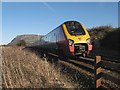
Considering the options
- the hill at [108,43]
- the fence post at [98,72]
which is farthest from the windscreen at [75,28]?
the fence post at [98,72]

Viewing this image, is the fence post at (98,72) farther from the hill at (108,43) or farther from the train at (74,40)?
the hill at (108,43)

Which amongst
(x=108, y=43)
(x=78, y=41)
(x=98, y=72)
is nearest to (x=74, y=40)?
(x=78, y=41)

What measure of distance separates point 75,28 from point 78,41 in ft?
5.02

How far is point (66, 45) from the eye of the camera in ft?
58.6

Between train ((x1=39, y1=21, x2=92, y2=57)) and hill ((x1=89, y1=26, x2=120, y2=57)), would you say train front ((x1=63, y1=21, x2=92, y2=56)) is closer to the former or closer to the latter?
train ((x1=39, y1=21, x2=92, y2=57))

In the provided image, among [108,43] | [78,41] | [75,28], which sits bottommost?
[108,43]

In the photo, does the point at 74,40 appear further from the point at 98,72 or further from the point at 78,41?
the point at 98,72

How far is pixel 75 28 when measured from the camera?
1878 centimetres

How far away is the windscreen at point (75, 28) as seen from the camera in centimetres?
1834

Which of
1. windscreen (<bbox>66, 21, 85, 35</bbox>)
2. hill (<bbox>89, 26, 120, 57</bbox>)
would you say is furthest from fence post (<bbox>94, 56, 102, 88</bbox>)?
hill (<bbox>89, 26, 120, 57</bbox>)

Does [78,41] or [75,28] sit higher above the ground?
[75,28]

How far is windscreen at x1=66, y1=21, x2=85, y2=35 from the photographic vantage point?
60.2ft

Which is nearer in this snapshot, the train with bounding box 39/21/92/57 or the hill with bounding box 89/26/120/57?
the train with bounding box 39/21/92/57

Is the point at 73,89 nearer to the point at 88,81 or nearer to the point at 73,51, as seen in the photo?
the point at 88,81
